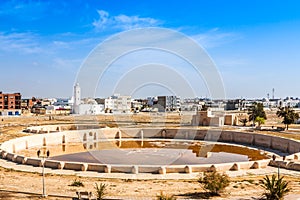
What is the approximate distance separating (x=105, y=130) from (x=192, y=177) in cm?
2461

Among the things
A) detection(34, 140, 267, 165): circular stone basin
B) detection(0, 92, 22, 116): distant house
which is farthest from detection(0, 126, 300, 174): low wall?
detection(0, 92, 22, 116): distant house

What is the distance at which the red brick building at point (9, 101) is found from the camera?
75.8 meters

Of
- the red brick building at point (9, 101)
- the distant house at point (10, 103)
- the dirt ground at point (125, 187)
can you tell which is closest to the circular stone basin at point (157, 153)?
the dirt ground at point (125, 187)

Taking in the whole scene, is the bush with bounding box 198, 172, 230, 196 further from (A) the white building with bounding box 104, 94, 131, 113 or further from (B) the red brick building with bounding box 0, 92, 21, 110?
(A) the white building with bounding box 104, 94, 131, 113

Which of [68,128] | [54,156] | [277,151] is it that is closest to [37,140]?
[54,156]

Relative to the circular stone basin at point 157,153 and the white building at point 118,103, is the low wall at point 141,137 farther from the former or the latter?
the white building at point 118,103

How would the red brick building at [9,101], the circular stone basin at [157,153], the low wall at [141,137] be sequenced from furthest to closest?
the red brick building at [9,101], the circular stone basin at [157,153], the low wall at [141,137]

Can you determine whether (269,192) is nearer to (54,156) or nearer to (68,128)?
(54,156)

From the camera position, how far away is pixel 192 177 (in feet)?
53.5

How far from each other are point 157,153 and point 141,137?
39.8 ft

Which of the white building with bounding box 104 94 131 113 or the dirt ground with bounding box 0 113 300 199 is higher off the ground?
the white building with bounding box 104 94 131 113

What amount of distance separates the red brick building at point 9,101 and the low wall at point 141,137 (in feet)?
128

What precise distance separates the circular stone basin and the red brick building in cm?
4884

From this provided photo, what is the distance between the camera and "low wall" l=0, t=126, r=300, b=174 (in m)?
17.5
